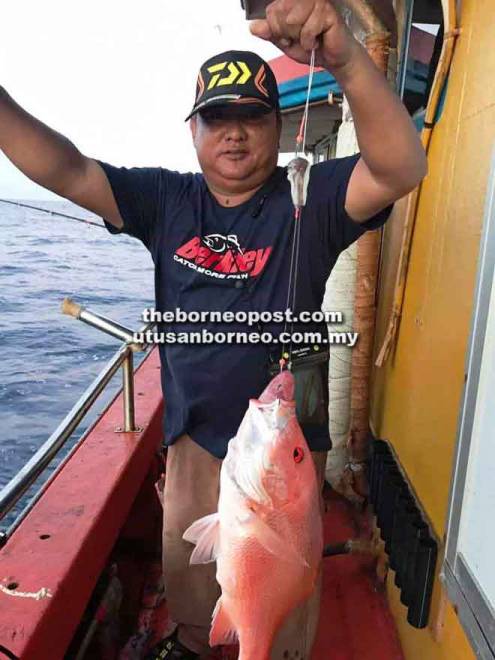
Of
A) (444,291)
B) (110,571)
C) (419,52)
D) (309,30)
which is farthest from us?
(419,52)

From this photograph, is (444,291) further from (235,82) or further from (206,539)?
(206,539)

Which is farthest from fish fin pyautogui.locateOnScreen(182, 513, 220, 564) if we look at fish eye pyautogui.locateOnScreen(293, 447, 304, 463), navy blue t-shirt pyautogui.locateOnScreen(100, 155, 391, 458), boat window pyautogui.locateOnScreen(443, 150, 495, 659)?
boat window pyautogui.locateOnScreen(443, 150, 495, 659)

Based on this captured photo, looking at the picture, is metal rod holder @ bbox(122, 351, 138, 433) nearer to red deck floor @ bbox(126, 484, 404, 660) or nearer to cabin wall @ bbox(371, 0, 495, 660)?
red deck floor @ bbox(126, 484, 404, 660)

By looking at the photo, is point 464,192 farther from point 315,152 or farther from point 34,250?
point 34,250

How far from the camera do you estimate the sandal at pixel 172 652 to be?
2.37 metres

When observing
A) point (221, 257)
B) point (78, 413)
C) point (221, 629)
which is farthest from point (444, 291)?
point (78, 413)

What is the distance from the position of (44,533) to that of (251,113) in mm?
1777

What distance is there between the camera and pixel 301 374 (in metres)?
2.07

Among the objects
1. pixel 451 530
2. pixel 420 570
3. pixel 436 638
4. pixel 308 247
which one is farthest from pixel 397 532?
pixel 308 247

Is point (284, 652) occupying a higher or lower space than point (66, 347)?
higher

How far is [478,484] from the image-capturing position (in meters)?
1.43

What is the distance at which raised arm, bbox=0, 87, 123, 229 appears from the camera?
181 cm

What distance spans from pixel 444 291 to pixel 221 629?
1.45m

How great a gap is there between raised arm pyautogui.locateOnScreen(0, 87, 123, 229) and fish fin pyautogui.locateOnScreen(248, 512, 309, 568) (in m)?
1.24
